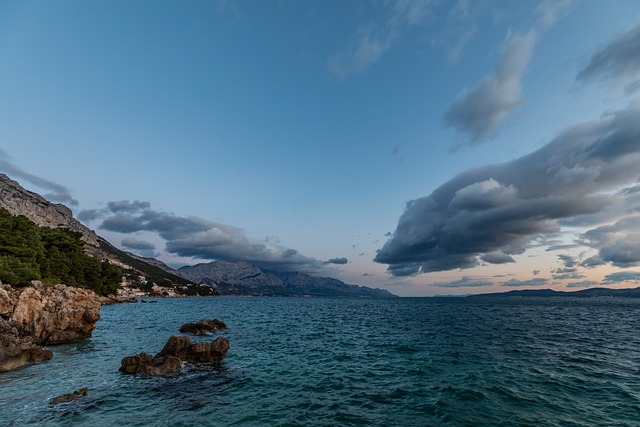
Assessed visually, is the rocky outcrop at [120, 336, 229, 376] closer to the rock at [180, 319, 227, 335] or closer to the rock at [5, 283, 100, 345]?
the rock at [5, 283, 100, 345]

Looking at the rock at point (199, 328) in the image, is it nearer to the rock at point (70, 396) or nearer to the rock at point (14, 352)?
the rock at point (14, 352)

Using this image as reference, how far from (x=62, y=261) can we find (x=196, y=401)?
106728 millimetres

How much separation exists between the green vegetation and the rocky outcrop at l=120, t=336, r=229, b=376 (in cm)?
4297

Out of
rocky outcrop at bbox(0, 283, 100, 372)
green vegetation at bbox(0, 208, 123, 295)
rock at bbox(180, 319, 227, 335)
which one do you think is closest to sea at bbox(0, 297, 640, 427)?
rocky outcrop at bbox(0, 283, 100, 372)

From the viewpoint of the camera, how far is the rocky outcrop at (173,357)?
29.0 meters

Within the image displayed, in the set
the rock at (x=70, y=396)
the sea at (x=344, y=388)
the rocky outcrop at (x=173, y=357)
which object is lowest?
the sea at (x=344, y=388)

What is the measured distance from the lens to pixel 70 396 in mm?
21844

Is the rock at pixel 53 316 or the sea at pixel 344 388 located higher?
the rock at pixel 53 316

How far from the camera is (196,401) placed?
72.5 feet

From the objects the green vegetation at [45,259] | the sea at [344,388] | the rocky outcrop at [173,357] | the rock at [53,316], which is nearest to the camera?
the sea at [344,388]

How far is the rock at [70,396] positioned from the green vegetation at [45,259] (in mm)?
47638

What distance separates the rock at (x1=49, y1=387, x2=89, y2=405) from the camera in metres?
21.0

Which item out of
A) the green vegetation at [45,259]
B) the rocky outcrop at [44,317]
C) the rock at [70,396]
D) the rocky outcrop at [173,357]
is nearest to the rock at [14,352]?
the rocky outcrop at [44,317]

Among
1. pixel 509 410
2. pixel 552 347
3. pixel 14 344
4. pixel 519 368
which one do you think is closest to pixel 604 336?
pixel 552 347
